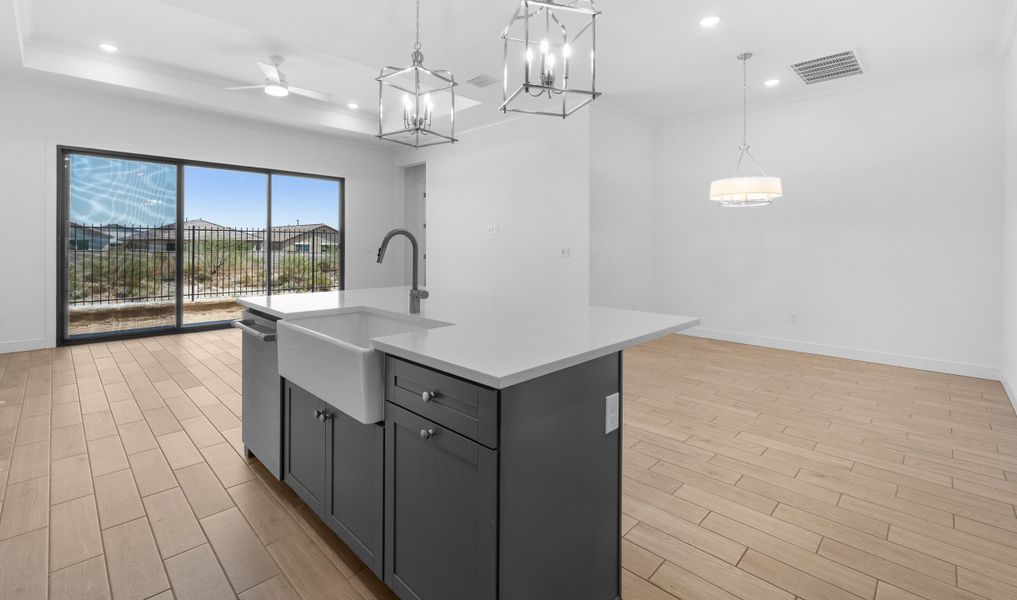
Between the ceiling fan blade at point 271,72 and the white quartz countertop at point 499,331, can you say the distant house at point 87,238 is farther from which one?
the white quartz countertop at point 499,331

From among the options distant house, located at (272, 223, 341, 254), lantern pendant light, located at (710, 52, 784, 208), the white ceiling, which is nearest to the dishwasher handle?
the white ceiling

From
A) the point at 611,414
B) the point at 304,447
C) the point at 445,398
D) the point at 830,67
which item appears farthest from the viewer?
the point at 830,67

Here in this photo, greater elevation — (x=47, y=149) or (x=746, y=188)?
(x=47, y=149)

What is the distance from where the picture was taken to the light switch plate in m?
1.49

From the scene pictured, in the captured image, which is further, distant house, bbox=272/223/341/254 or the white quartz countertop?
distant house, bbox=272/223/341/254

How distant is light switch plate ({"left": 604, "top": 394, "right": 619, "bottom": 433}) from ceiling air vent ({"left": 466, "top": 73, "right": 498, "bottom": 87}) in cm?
412

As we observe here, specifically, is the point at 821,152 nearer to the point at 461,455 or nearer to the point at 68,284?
the point at 461,455

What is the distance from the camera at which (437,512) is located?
1.30 m

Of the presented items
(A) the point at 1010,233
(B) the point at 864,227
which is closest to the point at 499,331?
(A) the point at 1010,233

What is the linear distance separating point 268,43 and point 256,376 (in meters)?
3.68

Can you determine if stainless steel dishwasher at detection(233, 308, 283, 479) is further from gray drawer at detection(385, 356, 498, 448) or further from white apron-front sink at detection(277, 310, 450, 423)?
gray drawer at detection(385, 356, 498, 448)

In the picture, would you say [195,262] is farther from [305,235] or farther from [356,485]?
[356,485]

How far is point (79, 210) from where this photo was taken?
544 cm

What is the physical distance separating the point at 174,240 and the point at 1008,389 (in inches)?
340
